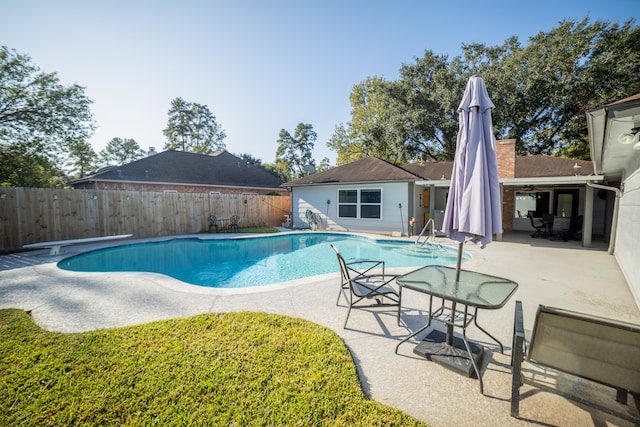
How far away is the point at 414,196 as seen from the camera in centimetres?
1248

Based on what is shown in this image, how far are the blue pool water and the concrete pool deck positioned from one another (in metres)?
1.64

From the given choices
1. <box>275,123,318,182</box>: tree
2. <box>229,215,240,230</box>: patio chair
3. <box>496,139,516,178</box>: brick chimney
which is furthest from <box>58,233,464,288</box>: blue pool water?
<box>275,123,318,182</box>: tree

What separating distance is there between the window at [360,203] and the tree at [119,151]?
1716 inches

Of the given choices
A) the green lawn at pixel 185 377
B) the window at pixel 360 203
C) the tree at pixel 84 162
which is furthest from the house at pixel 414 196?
the tree at pixel 84 162

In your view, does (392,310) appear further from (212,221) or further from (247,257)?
(212,221)

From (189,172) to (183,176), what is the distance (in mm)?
718

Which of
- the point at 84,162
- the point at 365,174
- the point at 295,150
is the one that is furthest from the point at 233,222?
the point at 84,162

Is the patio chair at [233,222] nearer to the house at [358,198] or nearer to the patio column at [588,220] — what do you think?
the house at [358,198]

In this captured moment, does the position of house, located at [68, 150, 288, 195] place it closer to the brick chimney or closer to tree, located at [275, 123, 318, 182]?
tree, located at [275, 123, 318, 182]

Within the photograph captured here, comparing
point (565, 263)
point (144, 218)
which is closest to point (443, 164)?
point (565, 263)

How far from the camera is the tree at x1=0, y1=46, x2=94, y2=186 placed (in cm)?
1439

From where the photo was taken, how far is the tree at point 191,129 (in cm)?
3406

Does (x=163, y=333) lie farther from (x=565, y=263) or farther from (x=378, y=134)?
(x=378, y=134)

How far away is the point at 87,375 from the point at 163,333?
2.64 feet
